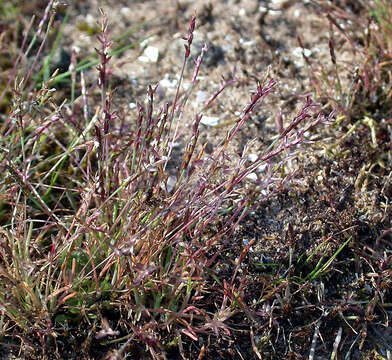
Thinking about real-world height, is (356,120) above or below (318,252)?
above

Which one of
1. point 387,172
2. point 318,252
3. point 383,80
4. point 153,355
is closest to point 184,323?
point 153,355

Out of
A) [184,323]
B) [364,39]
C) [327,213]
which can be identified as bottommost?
[184,323]

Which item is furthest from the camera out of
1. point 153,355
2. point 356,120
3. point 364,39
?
point 364,39

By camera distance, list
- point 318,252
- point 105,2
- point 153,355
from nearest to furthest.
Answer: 1. point 153,355
2. point 318,252
3. point 105,2

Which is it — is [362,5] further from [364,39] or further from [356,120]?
[356,120]

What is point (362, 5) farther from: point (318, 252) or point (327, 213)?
point (318, 252)

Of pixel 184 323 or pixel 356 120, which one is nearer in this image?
pixel 184 323

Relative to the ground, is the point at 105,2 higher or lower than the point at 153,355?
higher

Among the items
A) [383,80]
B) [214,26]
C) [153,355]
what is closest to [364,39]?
[383,80]

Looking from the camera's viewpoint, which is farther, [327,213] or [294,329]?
[327,213]
